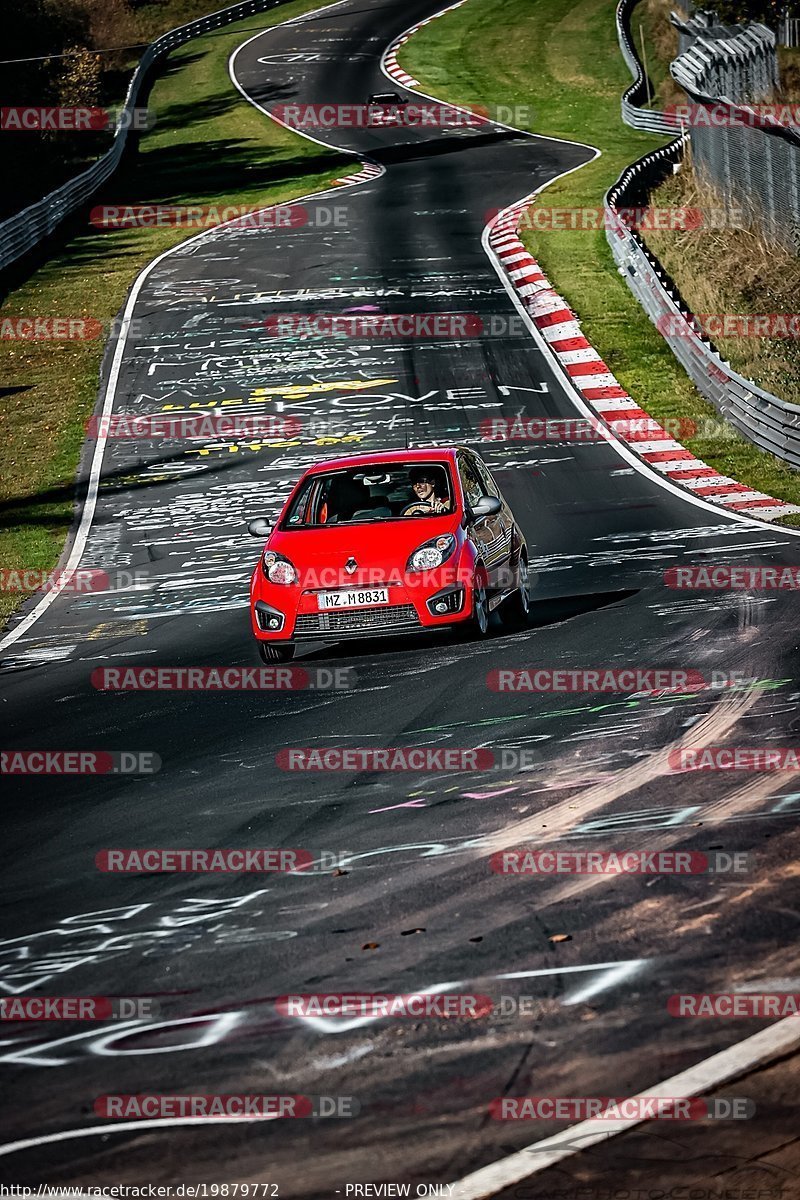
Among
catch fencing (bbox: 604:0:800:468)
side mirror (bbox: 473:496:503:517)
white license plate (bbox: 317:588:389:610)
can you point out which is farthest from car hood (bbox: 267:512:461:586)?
catch fencing (bbox: 604:0:800:468)

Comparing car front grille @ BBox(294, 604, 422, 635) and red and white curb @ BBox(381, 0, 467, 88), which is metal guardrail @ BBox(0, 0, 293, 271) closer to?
red and white curb @ BBox(381, 0, 467, 88)

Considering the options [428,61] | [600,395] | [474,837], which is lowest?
[600,395]

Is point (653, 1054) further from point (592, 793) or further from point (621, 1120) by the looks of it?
point (592, 793)

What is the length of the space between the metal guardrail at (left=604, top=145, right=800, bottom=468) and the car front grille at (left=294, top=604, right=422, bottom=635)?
8.97m

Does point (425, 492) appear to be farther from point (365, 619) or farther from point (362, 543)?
point (365, 619)

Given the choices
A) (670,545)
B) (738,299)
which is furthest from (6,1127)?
(738,299)

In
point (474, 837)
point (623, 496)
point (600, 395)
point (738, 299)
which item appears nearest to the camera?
point (474, 837)

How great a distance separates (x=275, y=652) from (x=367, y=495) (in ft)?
5.60

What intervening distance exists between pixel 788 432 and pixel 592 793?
12974 mm

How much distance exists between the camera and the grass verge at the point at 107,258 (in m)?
23.4

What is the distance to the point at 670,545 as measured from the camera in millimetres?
16141

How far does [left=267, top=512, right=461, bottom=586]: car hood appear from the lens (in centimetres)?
1203

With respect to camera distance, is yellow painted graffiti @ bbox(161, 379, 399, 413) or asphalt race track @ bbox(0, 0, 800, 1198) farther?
yellow painted graffiti @ bbox(161, 379, 399, 413)

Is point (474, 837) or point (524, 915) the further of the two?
point (474, 837)
